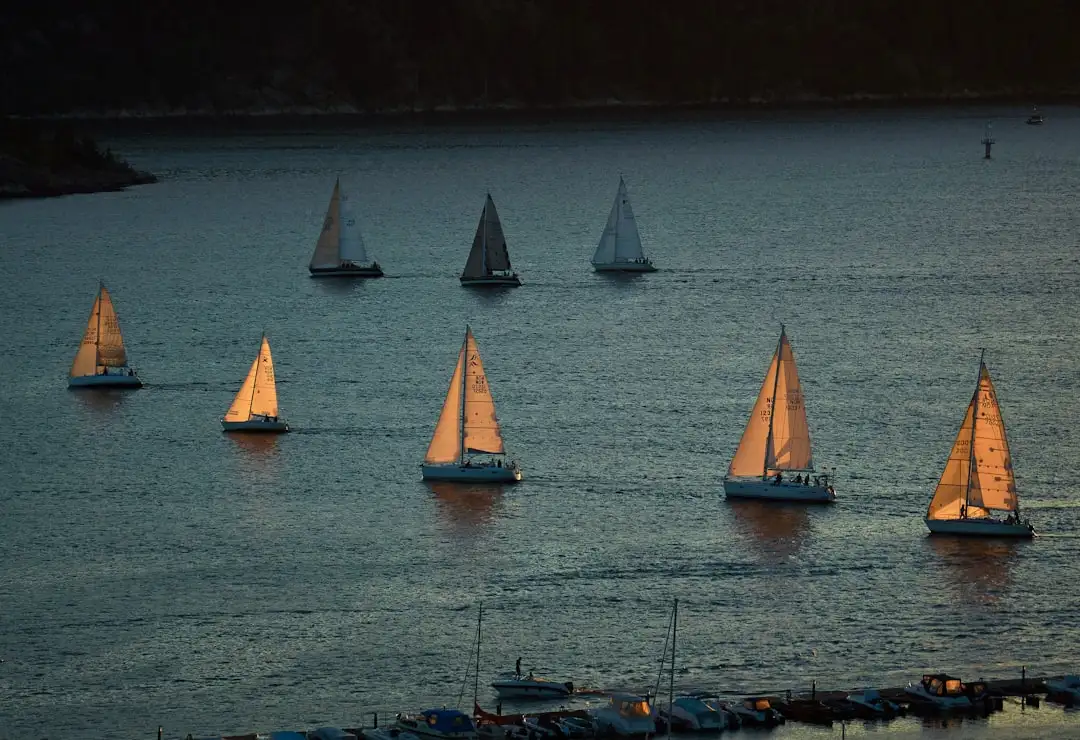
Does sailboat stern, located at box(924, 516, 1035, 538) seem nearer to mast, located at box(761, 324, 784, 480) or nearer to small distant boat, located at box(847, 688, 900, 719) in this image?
mast, located at box(761, 324, 784, 480)

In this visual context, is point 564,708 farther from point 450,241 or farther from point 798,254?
point 450,241

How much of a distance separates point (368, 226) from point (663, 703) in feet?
424

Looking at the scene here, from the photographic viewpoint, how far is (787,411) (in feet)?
285

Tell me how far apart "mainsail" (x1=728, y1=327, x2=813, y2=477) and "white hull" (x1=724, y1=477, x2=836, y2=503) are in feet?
2.06

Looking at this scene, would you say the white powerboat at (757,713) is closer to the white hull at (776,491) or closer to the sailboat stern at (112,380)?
the white hull at (776,491)

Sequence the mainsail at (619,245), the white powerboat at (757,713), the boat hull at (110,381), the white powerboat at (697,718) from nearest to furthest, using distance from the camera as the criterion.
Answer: the white powerboat at (697,718)
the white powerboat at (757,713)
the boat hull at (110,381)
the mainsail at (619,245)

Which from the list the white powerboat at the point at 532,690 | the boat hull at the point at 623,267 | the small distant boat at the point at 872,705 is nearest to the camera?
the small distant boat at the point at 872,705

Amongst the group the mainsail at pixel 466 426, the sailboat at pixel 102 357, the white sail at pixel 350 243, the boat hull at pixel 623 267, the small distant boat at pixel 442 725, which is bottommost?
the small distant boat at pixel 442 725

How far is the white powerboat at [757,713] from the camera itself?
6169cm

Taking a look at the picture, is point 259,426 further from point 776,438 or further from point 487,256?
point 487,256

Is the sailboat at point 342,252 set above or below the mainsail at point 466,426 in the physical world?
above

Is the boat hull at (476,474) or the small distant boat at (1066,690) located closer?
the small distant boat at (1066,690)

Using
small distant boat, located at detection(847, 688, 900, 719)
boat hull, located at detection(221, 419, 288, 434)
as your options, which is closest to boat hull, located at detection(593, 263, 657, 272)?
boat hull, located at detection(221, 419, 288, 434)

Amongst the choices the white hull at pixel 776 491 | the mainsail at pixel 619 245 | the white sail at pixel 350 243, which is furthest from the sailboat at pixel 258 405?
the mainsail at pixel 619 245
